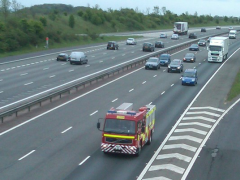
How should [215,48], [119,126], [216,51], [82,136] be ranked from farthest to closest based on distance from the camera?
[215,48]
[216,51]
[82,136]
[119,126]

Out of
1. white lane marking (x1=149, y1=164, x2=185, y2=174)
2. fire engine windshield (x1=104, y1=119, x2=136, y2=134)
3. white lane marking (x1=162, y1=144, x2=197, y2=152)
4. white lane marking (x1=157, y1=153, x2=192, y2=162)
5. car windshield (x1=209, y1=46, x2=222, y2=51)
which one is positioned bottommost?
white lane marking (x1=162, y1=144, x2=197, y2=152)

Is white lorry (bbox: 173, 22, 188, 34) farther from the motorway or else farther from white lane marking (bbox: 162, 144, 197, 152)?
white lane marking (bbox: 162, 144, 197, 152)

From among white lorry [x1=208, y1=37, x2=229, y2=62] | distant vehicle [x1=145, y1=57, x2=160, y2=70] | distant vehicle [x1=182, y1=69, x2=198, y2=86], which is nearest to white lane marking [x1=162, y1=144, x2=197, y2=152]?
distant vehicle [x1=182, y1=69, x2=198, y2=86]

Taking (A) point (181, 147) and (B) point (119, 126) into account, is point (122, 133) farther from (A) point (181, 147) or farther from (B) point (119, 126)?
(A) point (181, 147)

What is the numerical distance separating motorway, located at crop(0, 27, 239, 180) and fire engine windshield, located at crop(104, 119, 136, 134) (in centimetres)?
132

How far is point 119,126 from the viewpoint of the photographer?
2138 centimetres

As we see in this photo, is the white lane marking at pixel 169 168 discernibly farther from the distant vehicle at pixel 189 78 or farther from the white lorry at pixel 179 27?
the white lorry at pixel 179 27

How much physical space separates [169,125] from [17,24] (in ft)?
200

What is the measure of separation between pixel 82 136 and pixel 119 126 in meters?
4.78

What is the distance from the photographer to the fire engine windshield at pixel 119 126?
2123 cm

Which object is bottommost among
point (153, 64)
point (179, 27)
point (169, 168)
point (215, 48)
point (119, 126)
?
point (153, 64)

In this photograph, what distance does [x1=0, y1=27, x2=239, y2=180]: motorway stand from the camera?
64.3 feet

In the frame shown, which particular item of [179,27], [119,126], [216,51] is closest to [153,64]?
[216,51]

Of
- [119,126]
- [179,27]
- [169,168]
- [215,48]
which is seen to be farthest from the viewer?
[179,27]
